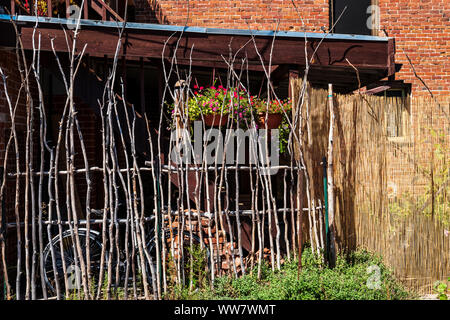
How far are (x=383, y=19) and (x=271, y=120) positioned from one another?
5489 mm

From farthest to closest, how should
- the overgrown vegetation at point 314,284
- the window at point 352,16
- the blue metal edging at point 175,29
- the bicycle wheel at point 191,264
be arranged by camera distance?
the window at point 352,16
the blue metal edging at point 175,29
the bicycle wheel at point 191,264
the overgrown vegetation at point 314,284

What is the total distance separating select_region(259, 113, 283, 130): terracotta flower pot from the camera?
4.93 meters

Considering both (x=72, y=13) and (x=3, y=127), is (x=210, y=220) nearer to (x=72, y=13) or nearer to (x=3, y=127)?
(x=3, y=127)

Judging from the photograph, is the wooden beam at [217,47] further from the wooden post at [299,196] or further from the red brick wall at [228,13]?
the red brick wall at [228,13]

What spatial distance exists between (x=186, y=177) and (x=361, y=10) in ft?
33.8

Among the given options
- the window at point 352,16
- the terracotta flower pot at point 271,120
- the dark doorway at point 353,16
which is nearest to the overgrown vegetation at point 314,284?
the terracotta flower pot at point 271,120

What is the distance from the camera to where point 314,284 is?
4.05m

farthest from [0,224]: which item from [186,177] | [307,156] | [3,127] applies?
[307,156]

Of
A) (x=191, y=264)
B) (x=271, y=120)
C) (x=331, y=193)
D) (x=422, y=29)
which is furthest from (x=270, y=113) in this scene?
(x=422, y=29)

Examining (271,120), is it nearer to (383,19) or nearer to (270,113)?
(270,113)

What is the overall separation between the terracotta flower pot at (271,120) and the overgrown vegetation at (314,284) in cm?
154

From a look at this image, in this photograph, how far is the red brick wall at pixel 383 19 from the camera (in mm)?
8625

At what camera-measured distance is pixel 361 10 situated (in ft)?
40.7

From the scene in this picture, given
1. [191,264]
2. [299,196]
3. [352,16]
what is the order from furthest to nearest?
[352,16], [299,196], [191,264]
